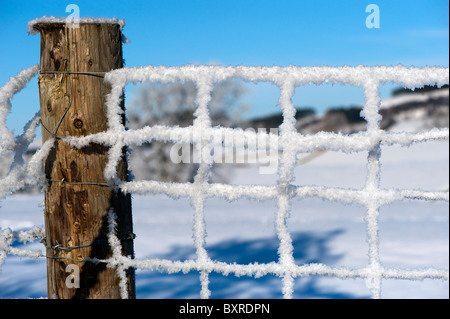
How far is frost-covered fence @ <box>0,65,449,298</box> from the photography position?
1.62 m

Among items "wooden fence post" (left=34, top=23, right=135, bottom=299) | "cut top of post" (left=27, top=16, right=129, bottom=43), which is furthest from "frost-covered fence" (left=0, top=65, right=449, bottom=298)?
"cut top of post" (left=27, top=16, right=129, bottom=43)

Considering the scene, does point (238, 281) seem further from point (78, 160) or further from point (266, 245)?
point (78, 160)

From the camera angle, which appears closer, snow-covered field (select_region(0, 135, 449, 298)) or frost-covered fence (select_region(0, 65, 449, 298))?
frost-covered fence (select_region(0, 65, 449, 298))

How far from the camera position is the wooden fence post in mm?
1708

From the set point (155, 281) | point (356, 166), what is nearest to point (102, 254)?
point (155, 281)

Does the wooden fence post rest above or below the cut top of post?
below

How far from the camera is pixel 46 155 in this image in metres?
1.75

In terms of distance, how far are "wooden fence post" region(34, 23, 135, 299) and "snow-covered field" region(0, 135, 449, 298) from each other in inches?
74.4

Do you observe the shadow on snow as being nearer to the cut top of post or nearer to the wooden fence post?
the wooden fence post

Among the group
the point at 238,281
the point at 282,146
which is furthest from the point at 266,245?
the point at 282,146

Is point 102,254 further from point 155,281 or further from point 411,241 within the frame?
point 411,241

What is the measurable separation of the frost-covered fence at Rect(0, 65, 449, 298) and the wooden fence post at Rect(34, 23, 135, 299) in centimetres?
4

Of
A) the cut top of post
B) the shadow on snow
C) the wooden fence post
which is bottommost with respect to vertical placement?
the shadow on snow

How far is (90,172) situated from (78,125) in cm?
20
